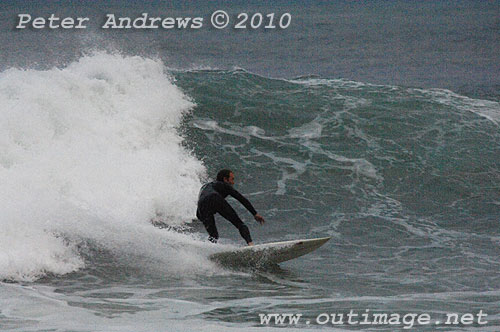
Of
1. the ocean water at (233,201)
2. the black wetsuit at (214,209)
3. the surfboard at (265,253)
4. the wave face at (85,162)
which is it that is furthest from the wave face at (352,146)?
Result: the black wetsuit at (214,209)

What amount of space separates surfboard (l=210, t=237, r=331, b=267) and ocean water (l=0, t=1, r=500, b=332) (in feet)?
0.49

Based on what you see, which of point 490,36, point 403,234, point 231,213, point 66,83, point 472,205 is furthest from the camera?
point 490,36

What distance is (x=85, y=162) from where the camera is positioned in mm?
14500

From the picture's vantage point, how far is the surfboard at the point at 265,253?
10700mm

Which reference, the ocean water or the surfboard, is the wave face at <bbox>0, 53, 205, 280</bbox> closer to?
the ocean water

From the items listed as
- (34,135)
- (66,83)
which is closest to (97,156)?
(34,135)

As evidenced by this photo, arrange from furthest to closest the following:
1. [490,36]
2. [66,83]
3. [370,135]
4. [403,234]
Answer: [490,36]
[370,135]
[66,83]
[403,234]

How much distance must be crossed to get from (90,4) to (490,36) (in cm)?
6132

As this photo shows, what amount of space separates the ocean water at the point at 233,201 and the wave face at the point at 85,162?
1.4 inches

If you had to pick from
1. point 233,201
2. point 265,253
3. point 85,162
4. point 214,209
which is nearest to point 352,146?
point 233,201

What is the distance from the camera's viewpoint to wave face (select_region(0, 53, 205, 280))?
10.9 m

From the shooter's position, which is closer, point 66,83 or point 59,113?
point 59,113

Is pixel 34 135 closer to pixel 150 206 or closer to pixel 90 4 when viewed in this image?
pixel 150 206

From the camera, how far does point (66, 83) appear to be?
56.6 ft
